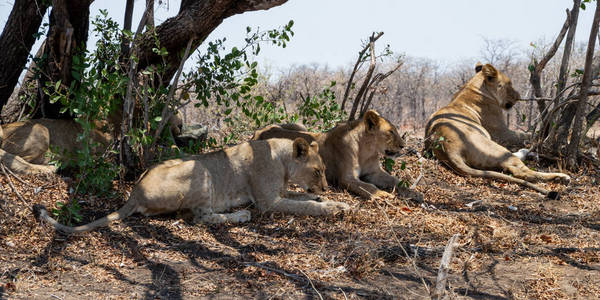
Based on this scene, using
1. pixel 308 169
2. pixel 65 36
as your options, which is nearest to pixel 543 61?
pixel 308 169

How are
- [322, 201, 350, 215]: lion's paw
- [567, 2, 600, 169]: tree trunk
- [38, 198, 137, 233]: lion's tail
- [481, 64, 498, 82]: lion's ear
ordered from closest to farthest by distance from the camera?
1. [38, 198, 137, 233]: lion's tail
2. [322, 201, 350, 215]: lion's paw
3. [567, 2, 600, 169]: tree trunk
4. [481, 64, 498, 82]: lion's ear

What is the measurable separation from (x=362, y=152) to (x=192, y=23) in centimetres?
241

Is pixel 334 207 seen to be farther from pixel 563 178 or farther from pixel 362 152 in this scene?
pixel 563 178

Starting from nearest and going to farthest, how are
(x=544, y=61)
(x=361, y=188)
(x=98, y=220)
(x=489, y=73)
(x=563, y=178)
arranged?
(x=98, y=220) → (x=361, y=188) → (x=563, y=178) → (x=544, y=61) → (x=489, y=73)

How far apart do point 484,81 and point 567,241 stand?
4477 millimetres

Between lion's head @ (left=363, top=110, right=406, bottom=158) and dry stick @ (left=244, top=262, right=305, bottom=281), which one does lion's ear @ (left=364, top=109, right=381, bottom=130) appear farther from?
dry stick @ (left=244, top=262, right=305, bottom=281)

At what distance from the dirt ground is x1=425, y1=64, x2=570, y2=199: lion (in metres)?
1.22

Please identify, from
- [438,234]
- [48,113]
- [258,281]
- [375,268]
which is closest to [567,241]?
[438,234]

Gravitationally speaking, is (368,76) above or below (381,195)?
above

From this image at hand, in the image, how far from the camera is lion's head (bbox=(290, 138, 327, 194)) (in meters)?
5.77

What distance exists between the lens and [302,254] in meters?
4.46

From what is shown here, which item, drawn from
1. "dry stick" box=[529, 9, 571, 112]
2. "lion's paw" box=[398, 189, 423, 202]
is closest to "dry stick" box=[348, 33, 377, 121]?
"lion's paw" box=[398, 189, 423, 202]

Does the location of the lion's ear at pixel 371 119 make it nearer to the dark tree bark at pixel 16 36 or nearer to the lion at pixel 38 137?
the lion at pixel 38 137

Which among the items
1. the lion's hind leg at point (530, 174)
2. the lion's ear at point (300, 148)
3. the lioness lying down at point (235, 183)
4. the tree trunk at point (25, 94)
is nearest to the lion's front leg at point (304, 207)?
the lioness lying down at point (235, 183)
